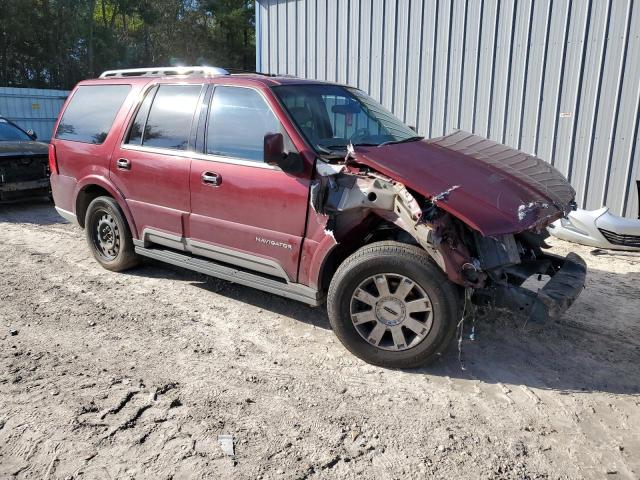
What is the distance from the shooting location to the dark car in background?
27.3ft

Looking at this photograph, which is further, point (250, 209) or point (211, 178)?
point (211, 178)

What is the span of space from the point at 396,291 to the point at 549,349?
1416 millimetres

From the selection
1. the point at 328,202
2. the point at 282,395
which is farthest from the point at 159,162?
the point at 282,395

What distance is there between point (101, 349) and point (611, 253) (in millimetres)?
5900

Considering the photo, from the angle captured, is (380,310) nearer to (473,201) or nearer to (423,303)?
(423,303)

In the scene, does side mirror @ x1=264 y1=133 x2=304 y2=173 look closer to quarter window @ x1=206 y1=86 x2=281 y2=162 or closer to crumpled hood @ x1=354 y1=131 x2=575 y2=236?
quarter window @ x1=206 y1=86 x2=281 y2=162

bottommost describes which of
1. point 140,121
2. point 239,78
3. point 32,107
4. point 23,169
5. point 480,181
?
point 23,169

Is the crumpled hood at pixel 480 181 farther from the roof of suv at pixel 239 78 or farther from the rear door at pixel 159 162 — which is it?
the rear door at pixel 159 162

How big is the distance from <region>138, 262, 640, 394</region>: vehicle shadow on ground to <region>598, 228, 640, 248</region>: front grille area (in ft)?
4.96

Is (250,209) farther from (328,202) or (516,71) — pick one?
(516,71)

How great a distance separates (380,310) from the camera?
3516mm

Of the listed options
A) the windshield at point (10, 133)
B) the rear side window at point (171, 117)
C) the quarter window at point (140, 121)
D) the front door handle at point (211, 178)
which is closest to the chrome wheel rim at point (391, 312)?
the front door handle at point (211, 178)

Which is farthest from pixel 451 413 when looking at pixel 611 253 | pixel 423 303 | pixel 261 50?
pixel 261 50

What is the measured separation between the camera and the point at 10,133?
31.0 feet
